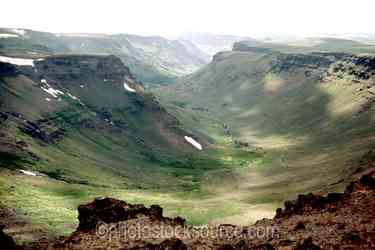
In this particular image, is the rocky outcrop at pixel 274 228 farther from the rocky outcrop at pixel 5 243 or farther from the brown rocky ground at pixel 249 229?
the rocky outcrop at pixel 5 243

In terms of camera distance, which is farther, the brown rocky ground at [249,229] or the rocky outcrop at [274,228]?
the brown rocky ground at [249,229]

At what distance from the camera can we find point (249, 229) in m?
67.8

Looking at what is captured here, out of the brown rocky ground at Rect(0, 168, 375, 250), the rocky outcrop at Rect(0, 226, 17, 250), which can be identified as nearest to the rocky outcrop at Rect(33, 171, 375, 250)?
the brown rocky ground at Rect(0, 168, 375, 250)

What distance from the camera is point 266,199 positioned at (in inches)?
6353

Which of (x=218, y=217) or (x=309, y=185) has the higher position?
(x=309, y=185)

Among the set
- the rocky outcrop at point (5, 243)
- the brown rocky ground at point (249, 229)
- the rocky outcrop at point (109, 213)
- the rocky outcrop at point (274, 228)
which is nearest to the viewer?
the rocky outcrop at point (274, 228)

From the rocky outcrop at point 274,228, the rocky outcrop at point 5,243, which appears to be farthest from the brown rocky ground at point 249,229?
the rocky outcrop at point 5,243

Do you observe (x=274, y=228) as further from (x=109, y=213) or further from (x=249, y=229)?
(x=109, y=213)

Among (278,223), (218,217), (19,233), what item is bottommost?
(278,223)

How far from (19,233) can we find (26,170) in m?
76.0

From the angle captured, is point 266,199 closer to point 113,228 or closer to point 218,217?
point 218,217

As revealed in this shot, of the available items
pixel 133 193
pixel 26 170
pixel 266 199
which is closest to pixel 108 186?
pixel 133 193

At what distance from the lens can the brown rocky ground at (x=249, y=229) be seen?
5666cm

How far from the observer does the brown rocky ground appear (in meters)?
56.7
